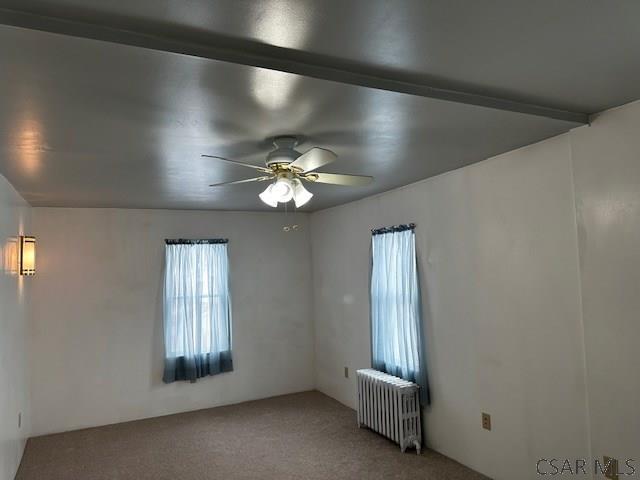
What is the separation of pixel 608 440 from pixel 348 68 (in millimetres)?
2432

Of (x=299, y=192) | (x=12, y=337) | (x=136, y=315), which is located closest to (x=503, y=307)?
(x=299, y=192)

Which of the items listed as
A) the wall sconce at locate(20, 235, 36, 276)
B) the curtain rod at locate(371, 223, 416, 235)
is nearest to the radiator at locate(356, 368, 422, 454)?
the curtain rod at locate(371, 223, 416, 235)

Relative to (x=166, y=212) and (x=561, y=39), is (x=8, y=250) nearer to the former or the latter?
(x=166, y=212)

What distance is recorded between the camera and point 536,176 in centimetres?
310

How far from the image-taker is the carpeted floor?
12.3 ft

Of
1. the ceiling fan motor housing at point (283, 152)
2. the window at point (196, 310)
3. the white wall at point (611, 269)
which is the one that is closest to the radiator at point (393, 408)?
the white wall at point (611, 269)

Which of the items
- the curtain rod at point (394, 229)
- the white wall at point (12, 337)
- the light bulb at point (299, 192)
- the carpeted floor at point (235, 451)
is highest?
the light bulb at point (299, 192)

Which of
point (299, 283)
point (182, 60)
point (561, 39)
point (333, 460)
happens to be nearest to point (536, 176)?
point (561, 39)

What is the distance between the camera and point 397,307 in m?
4.42

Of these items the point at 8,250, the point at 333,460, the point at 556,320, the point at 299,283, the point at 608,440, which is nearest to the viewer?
the point at 608,440

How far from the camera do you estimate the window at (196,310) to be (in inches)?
211

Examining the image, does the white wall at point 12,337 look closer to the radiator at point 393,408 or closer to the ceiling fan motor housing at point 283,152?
the ceiling fan motor housing at point 283,152

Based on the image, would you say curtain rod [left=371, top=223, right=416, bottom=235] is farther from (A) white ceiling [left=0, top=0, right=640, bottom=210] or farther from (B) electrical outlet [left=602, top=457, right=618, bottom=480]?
(B) electrical outlet [left=602, top=457, right=618, bottom=480]

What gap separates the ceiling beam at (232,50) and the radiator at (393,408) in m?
2.70
